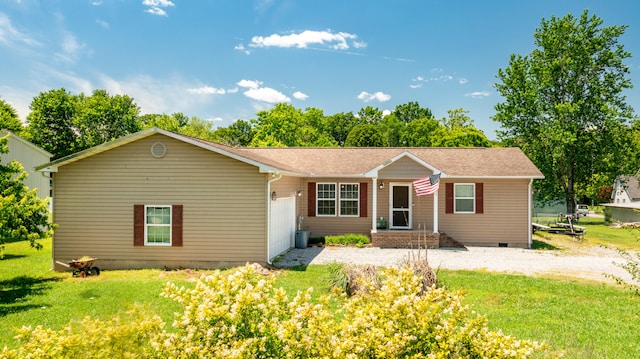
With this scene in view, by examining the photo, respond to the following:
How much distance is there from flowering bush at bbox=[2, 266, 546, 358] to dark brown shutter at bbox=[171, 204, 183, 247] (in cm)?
914

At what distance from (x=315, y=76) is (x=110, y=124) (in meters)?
23.2

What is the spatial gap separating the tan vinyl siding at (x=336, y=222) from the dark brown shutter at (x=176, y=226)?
6.95 meters

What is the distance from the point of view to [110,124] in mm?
43281

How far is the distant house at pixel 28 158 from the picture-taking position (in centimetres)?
1945

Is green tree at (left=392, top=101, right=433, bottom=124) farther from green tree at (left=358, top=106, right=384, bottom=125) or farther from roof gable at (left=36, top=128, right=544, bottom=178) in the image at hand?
roof gable at (left=36, top=128, right=544, bottom=178)

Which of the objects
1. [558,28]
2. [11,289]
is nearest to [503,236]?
[11,289]

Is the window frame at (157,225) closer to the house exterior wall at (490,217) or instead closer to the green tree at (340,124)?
the house exterior wall at (490,217)

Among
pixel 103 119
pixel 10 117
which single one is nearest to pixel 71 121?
pixel 103 119

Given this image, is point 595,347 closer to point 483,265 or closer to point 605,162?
point 483,265

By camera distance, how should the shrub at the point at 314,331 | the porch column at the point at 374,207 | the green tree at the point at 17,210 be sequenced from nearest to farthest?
the shrub at the point at 314,331
the green tree at the point at 17,210
the porch column at the point at 374,207

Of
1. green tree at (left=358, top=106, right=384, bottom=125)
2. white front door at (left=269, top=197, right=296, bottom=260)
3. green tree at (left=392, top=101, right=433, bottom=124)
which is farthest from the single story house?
green tree at (left=392, top=101, right=433, bottom=124)

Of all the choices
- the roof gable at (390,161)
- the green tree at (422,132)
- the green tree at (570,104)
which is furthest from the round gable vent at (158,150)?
the green tree at (422,132)

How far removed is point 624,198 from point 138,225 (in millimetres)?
50344

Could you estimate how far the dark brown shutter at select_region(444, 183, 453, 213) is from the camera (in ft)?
57.3
